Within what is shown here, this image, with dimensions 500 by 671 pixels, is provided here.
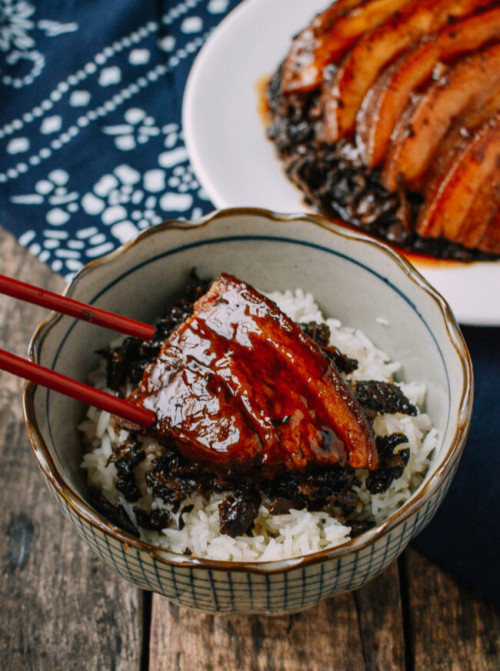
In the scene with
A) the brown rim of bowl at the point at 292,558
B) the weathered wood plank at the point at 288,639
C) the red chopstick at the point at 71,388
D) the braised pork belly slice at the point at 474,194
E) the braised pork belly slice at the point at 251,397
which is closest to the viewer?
the brown rim of bowl at the point at 292,558

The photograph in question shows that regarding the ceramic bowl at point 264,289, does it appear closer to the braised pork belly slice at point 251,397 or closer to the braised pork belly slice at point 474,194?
the braised pork belly slice at point 251,397

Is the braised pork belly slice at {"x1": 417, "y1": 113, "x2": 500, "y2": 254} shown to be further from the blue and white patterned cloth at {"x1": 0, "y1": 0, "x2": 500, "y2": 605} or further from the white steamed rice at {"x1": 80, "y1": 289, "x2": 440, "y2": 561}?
the white steamed rice at {"x1": 80, "y1": 289, "x2": 440, "y2": 561}

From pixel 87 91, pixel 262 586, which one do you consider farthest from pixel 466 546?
pixel 87 91

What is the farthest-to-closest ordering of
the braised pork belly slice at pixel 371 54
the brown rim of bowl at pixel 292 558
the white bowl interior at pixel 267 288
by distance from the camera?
the braised pork belly slice at pixel 371 54, the white bowl interior at pixel 267 288, the brown rim of bowl at pixel 292 558

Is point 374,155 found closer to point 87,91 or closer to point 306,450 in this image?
point 87,91

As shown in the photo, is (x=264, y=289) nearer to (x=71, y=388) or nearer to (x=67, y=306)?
(x=67, y=306)

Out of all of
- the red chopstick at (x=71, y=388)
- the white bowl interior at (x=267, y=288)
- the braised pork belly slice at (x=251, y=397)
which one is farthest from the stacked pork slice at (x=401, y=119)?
the red chopstick at (x=71, y=388)
